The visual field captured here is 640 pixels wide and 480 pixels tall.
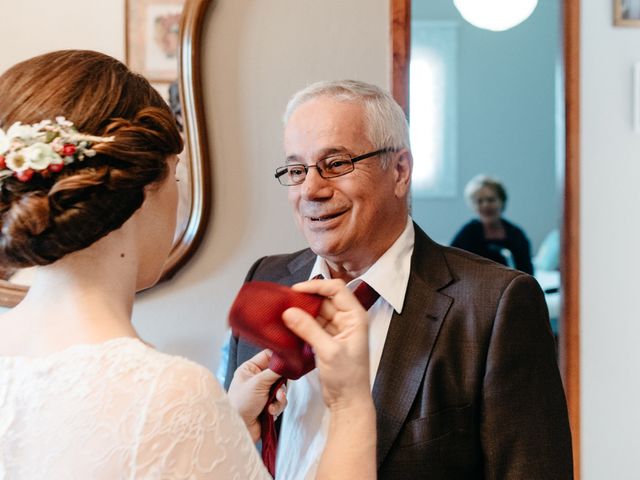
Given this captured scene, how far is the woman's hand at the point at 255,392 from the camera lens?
1305mm

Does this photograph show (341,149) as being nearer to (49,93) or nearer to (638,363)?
(49,93)

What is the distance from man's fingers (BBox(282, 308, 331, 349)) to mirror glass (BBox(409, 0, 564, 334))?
492 centimetres

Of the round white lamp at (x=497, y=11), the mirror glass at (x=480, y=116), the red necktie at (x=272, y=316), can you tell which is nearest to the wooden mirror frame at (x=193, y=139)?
the red necktie at (x=272, y=316)

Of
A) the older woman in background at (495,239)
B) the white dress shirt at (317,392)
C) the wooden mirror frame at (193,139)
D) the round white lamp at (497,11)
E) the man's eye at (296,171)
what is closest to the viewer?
the white dress shirt at (317,392)

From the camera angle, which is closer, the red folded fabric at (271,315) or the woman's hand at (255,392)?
the red folded fabric at (271,315)

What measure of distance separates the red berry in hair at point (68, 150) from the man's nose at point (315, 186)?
67 centimetres

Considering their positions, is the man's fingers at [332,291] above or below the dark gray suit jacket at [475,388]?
above

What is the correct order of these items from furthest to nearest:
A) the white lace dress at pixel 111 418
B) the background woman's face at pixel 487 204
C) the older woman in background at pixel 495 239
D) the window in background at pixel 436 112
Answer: the window in background at pixel 436 112
the background woman's face at pixel 487 204
the older woman in background at pixel 495 239
the white lace dress at pixel 111 418

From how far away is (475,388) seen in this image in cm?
133

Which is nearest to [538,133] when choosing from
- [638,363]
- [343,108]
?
[638,363]

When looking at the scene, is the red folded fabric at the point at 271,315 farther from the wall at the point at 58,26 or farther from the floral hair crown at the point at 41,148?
the wall at the point at 58,26

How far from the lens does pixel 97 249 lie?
3.14 ft

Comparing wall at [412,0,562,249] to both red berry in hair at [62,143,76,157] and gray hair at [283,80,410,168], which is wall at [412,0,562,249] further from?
red berry in hair at [62,143,76,157]

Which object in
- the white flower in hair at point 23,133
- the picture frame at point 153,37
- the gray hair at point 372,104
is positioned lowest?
the white flower in hair at point 23,133
